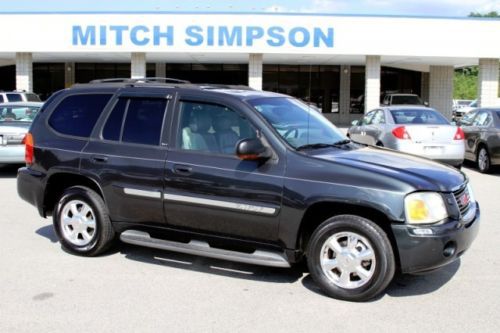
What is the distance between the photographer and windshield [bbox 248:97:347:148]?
5.24 m

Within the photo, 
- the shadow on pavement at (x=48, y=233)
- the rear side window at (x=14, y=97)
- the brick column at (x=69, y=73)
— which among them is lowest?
the shadow on pavement at (x=48, y=233)

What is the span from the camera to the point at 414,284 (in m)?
5.16

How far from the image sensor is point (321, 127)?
591cm

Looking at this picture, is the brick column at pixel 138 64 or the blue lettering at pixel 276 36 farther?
the brick column at pixel 138 64

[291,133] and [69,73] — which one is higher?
[69,73]

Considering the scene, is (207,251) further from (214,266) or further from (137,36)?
(137,36)

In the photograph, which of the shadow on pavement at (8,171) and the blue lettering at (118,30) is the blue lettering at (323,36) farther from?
the shadow on pavement at (8,171)

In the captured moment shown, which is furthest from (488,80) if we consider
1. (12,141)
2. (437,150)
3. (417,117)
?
(12,141)

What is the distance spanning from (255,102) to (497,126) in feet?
29.6

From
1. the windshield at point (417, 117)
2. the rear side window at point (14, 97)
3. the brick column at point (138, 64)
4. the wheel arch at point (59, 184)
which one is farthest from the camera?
the brick column at point (138, 64)

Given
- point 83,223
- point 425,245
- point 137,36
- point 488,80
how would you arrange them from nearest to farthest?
point 425,245 < point 83,223 < point 137,36 < point 488,80

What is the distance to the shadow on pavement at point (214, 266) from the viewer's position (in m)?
5.35

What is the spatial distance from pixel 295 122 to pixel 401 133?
665 centimetres

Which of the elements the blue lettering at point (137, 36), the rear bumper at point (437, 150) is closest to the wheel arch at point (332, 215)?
the rear bumper at point (437, 150)
